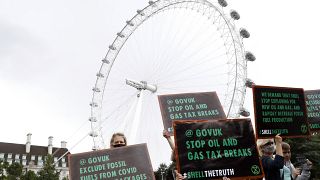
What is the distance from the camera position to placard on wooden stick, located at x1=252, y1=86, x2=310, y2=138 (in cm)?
771

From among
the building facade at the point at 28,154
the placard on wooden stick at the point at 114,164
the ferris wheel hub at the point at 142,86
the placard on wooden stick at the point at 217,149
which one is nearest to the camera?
the placard on wooden stick at the point at 217,149

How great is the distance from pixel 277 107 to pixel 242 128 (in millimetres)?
1807

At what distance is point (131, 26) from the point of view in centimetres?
3675

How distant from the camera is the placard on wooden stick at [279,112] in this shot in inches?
303

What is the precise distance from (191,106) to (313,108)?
2.82 m

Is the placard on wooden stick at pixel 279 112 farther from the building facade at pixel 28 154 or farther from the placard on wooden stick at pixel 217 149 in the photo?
the building facade at pixel 28 154

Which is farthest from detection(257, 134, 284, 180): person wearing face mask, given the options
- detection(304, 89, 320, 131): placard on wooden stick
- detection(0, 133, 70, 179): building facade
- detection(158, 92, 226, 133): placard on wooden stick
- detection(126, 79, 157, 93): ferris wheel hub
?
detection(0, 133, 70, 179): building facade

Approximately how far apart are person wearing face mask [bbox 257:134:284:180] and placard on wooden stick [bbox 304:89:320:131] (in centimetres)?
324

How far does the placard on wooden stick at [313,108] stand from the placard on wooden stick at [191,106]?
6.51 feet

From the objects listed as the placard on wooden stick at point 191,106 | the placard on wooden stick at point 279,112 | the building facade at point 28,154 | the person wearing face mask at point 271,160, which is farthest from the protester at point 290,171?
the building facade at point 28,154

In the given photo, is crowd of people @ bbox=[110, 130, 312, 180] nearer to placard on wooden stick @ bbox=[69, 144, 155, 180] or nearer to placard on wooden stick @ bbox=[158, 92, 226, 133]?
placard on wooden stick @ bbox=[69, 144, 155, 180]

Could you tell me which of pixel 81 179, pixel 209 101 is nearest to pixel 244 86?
pixel 209 101

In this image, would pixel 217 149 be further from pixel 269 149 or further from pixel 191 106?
pixel 191 106

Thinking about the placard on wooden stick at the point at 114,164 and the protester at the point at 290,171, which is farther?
the placard on wooden stick at the point at 114,164
